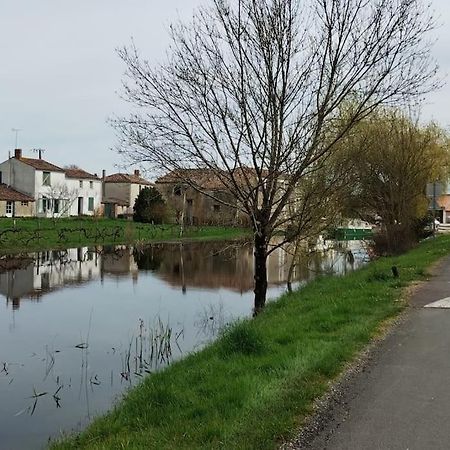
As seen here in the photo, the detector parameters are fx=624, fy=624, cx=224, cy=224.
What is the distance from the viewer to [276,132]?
Answer: 13930mm

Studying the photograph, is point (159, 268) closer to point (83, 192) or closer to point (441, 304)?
point (441, 304)

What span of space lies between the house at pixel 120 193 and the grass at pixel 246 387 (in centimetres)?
6834

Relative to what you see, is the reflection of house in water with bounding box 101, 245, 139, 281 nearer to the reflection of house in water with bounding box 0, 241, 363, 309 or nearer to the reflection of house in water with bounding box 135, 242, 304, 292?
the reflection of house in water with bounding box 0, 241, 363, 309

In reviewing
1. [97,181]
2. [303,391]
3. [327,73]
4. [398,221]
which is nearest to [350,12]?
[327,73]

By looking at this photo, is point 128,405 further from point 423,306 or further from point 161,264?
point 161,264

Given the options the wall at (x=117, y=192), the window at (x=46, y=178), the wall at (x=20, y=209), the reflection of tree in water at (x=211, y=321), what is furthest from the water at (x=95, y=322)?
the wall at (x=117, y=192)

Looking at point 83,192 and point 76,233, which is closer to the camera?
point 76,233

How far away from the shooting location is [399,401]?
19.9 ft

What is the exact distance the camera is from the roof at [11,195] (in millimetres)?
57594

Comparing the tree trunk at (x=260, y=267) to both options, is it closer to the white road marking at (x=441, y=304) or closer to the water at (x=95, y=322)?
the water at (x=95, y=322)

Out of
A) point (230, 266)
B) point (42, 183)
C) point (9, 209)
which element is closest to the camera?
point (230, 266)

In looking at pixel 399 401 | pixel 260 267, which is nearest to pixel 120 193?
pixel 260 267

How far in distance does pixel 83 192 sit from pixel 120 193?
11.5 metres

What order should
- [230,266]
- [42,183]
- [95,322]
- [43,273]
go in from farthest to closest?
1. [42,183]
2. [230,266]
3. [43,273]
4. [95,322]
